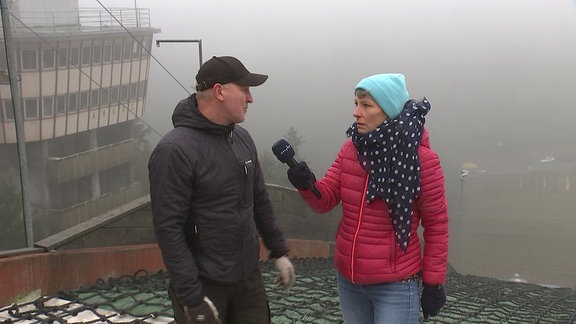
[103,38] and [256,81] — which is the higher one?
[103,38]

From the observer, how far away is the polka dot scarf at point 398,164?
182 cm

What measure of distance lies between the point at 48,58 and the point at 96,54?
78 cm

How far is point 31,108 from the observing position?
14.4 ft

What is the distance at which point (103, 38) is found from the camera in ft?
18.8

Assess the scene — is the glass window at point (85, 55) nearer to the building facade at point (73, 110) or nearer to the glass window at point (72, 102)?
the building facade at point (73, 110)

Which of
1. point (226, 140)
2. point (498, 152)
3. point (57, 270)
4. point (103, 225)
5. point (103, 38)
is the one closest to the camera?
point (226, 140)

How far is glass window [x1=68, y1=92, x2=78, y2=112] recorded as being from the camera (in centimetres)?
505

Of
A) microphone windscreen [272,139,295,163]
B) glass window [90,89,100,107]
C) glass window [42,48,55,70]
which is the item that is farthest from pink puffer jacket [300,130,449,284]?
glass window [90,89,100,107]

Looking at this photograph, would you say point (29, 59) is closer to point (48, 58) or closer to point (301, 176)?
point (48, 58)

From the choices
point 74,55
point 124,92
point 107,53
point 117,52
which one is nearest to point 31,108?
point 74,55

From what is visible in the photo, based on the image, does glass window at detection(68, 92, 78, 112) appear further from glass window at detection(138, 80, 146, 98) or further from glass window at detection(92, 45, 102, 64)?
glass window at detection(138, 80, 146, 98)

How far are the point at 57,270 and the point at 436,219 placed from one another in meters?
2.95

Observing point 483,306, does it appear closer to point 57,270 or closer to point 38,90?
point 57,270

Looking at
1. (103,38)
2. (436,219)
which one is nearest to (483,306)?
(436,219)
